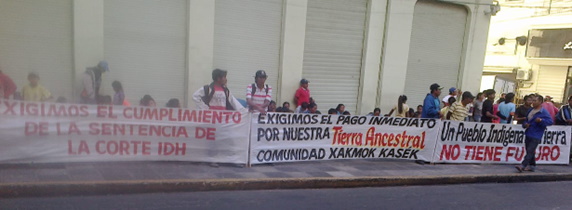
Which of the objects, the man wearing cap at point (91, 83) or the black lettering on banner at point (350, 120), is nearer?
Answer: the black lettering on banner at point (350, 120)

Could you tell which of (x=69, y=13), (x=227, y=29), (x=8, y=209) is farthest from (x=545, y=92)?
(x=8, y=209)

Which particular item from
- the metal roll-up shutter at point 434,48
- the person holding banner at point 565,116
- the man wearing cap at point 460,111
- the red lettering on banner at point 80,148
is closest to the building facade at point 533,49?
the metal roll-up shutter at point 434,48

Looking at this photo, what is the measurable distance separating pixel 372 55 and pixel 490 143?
5021 millimetres

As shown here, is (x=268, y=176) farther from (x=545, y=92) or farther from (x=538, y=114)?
(x=545, y=92)

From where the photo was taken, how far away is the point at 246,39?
1076 centimetres

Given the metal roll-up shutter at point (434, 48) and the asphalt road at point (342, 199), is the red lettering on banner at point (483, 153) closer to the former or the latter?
the asphalt road at point (342, 199)

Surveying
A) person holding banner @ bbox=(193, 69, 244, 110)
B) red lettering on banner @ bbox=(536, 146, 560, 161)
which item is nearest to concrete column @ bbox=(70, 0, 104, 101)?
person holding banner @ bbox=(193, 69, 244, 110)

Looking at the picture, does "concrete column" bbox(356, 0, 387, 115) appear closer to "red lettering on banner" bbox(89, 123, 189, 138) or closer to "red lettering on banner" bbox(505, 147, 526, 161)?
"red lettering on banner" bbox(505, 147, 526, 161)

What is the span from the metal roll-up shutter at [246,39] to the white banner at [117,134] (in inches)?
159

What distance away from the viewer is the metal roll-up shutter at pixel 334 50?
11.8m

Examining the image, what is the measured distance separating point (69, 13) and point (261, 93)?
4697mm

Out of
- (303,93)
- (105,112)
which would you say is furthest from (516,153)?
(105,112)

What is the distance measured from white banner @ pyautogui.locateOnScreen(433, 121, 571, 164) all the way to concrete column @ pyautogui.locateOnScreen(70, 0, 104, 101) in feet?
24.6

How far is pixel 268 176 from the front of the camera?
6.27 meters
